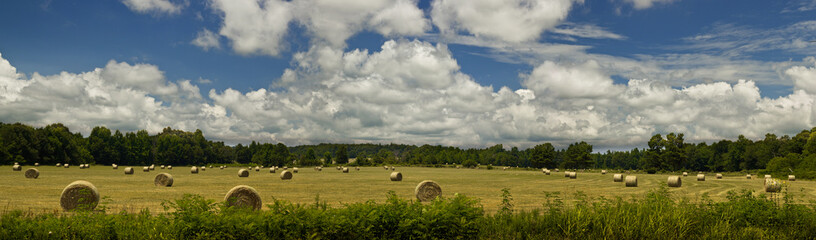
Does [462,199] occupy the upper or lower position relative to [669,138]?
lower

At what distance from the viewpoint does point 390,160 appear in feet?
568

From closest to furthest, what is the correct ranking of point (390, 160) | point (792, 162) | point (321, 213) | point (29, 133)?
point (321, 213), point (792, 162), point (29, 133), point (390, 160)

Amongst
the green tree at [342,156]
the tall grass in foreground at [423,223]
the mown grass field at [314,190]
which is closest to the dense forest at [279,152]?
the green tree at [342,156]

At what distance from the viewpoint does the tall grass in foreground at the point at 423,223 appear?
11.3 metres

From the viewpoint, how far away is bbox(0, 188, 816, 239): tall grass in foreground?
446 inches

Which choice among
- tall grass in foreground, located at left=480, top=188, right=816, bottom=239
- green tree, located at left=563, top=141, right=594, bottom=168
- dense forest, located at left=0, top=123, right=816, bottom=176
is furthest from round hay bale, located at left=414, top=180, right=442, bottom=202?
green tree, located at left=563, top=141, right=594, bottom=168

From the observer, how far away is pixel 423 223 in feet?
39.2

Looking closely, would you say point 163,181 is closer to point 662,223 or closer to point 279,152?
point 662,223

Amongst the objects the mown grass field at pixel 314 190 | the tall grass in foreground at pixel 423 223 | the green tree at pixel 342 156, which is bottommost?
the mown grass field at pixel 314 190

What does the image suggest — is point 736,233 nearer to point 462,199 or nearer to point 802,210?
point 802,210

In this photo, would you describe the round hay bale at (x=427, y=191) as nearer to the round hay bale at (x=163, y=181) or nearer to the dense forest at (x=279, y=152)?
the round hay bale at (x=163, y=181)

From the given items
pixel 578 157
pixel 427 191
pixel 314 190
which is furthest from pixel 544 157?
pixel 427 191

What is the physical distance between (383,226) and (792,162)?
284ft

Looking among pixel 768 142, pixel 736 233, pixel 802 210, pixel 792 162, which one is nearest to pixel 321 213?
pixel 736 233
